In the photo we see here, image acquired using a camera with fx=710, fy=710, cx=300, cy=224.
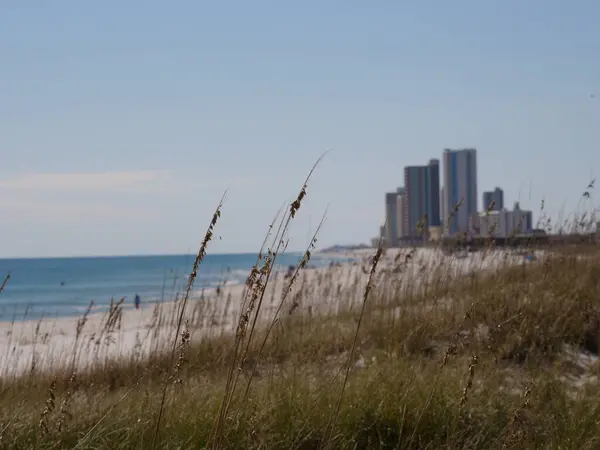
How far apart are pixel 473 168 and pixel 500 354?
92.5 ft

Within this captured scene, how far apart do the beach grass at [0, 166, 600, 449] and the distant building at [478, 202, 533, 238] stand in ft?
1.36

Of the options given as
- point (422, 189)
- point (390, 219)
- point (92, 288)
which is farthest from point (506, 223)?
point (92, 288)

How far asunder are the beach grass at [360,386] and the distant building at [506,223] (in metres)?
0.42

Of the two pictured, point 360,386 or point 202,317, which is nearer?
point 360,386

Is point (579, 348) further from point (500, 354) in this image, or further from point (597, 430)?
point (597, 430)

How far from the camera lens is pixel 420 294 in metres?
7.38

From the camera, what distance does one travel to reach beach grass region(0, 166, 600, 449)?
3023mm

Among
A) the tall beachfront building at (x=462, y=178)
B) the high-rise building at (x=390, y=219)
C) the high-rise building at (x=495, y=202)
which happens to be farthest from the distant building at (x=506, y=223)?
the tall beachfront building at (x=462, y=178)

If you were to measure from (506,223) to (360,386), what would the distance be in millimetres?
7670

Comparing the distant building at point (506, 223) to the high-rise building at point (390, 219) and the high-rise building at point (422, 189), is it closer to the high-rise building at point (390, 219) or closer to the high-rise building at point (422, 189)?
the high-rise building at point (390, 219)

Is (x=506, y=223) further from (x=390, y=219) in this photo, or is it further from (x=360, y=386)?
(x=360, y=386)

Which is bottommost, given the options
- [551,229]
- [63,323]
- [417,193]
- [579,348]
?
[63,323]

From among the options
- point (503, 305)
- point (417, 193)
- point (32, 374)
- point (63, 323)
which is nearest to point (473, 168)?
point (417, 193)

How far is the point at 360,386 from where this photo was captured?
13.4ft
